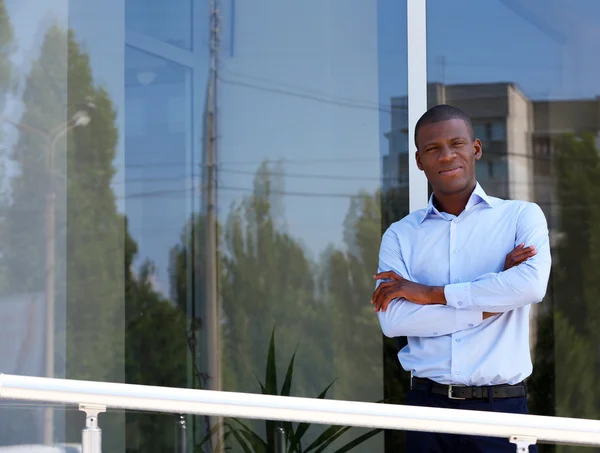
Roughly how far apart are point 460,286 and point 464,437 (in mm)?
463

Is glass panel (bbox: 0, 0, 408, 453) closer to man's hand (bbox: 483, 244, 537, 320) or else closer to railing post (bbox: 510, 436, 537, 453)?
man's hand (bbox: 483, 244, 537, 320)

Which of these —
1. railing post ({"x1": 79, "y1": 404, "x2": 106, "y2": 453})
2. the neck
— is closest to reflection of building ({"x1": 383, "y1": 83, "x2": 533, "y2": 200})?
the neck

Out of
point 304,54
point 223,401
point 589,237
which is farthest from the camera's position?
point 304,54

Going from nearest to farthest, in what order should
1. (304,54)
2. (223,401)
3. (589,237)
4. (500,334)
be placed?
(223,401), (500,334), (589,237), (304,54)

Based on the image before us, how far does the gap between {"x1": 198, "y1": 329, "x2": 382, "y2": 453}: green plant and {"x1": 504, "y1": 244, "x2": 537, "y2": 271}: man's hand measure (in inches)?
55.2

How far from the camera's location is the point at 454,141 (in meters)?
3.02

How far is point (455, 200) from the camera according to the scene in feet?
10.1

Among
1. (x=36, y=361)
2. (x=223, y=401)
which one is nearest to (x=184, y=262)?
(x=36, y=361)

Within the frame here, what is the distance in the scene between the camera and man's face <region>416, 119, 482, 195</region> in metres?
3.01

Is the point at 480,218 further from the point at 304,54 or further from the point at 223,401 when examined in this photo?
the point at 304,54

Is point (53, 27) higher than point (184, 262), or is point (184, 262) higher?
point (53, 27)

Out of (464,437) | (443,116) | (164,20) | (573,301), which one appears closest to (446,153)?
(443,116)

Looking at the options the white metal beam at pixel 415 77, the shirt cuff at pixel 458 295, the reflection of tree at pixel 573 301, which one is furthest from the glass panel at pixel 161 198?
the shirt cuff at pixel 458 295

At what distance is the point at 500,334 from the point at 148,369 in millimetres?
2029
